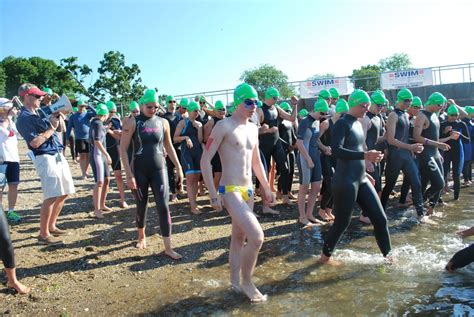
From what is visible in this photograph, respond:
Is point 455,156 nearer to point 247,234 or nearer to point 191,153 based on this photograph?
point 191,153

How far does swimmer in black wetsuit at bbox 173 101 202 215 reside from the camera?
772 centimetres

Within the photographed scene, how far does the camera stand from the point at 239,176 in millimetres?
4035

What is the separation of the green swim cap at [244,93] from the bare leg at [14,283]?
10.1 ft

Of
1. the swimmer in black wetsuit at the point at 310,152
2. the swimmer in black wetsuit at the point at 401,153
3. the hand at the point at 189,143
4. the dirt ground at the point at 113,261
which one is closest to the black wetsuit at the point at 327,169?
the swimmer in black wetsuit at the point at 310,152

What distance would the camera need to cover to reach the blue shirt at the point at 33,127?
543 cm

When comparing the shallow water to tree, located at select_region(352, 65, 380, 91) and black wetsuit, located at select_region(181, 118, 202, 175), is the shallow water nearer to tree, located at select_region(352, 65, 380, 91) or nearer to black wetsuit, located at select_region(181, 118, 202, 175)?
black wetsuit, located at select_region(181, 118, 202, 175)

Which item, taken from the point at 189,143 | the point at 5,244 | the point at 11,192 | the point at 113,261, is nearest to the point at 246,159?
the point at 113,261

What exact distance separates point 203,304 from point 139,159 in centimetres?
220

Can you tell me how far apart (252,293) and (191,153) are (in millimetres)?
4104

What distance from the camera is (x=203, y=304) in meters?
4.04

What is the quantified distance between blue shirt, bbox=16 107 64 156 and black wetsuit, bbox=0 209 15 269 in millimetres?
1647

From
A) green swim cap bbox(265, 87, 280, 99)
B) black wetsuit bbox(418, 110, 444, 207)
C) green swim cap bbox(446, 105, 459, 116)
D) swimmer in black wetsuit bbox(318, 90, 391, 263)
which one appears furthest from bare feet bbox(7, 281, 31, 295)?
green swim cap bbox(446, 105, 459, 116)

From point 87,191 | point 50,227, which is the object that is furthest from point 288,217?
point 87,191

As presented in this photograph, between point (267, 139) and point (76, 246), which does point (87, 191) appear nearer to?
point (76, 246)
